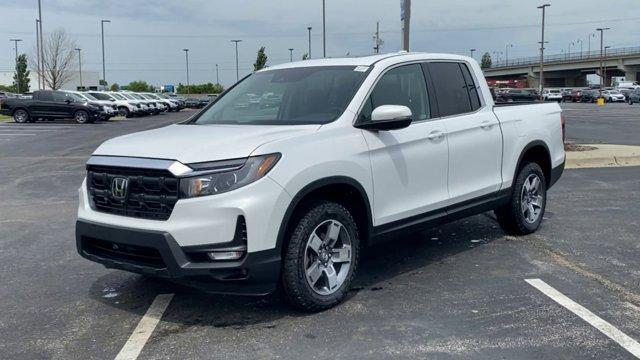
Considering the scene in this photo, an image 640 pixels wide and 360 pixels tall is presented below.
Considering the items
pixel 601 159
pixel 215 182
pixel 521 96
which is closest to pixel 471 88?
pixel 215 182

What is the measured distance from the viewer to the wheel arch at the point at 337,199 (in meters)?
4.27

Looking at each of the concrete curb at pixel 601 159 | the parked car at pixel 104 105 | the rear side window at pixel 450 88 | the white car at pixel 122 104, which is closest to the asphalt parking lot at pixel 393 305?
the rear side window at pixel 450 88

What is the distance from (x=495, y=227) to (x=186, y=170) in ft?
14.7

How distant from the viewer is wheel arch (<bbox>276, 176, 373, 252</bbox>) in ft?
14.0

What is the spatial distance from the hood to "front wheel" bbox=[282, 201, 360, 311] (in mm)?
619

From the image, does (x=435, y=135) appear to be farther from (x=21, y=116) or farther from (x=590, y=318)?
(x=21, y=116)

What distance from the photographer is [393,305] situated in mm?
4781

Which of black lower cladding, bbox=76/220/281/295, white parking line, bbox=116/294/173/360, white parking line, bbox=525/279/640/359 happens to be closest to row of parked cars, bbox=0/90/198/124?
white parking line, bbox=116/294/173/360

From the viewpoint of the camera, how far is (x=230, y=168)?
408 cm

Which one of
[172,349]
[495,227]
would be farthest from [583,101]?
[172,349]

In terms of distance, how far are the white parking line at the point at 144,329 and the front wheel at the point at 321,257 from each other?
98 cm

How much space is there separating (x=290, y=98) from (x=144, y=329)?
223 centimetres

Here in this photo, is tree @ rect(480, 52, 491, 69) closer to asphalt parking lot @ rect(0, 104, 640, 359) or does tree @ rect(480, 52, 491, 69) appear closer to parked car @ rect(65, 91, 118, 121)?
parked car @ rect(65, 91, 118, 121)

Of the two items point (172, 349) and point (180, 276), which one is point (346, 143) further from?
point (172, 349)
